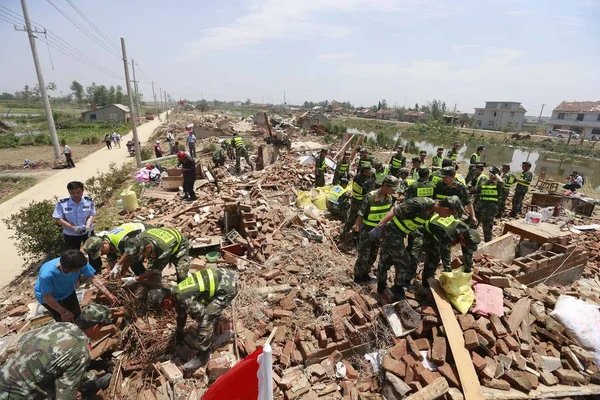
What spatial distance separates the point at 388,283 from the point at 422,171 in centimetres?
235

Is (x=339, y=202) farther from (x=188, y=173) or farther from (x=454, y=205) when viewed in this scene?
(x=188, y=173)

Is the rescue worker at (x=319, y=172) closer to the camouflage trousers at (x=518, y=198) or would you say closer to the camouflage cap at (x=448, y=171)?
the camouflage cap at (x=448, y=171)

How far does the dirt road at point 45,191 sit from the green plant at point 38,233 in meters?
0.81

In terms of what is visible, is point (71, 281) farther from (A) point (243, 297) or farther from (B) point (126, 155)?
(B) point (126, 155)

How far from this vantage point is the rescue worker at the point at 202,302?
3297 millimetres

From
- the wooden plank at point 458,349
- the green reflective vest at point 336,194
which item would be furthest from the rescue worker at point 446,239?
the green reflective vest at point 336,194

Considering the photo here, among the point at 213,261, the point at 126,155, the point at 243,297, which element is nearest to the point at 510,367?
the point at 243,297

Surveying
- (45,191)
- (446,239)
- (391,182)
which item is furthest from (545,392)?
(45,191)

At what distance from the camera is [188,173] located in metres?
8.75

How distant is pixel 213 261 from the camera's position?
5.55m

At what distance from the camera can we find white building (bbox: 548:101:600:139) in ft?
130

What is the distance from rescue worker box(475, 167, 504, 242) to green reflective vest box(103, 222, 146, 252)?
7339 mm

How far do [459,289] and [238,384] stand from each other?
2969 mm

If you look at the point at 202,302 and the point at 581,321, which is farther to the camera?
the point at 581,321
